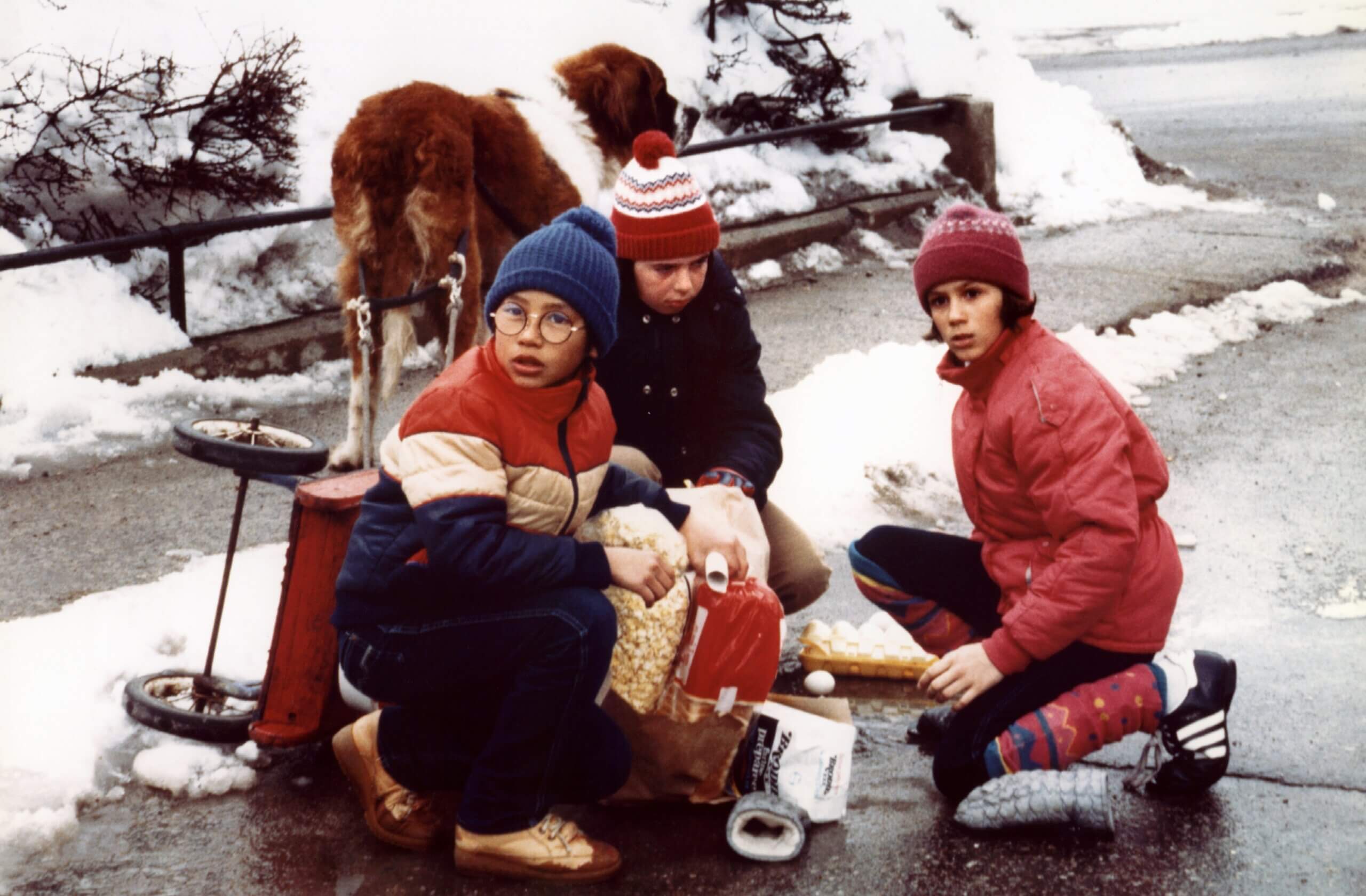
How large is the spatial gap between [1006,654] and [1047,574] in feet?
0.59

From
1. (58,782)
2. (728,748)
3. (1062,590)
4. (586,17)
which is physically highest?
(586,17)

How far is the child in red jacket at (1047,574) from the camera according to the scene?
8.73 ft

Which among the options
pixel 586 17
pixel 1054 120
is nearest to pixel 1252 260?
pixel 1054 120

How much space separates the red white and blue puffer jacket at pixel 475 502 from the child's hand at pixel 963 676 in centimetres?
73

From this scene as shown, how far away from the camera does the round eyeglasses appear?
250 cm

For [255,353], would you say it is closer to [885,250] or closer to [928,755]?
[928,755]

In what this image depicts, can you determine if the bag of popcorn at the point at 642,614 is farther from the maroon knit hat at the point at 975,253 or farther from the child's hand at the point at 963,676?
the maroon knit hat at the point at 975,253

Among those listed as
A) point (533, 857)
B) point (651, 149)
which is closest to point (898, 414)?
point (651, 149)

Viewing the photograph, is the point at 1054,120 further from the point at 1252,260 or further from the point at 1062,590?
the point at 1062,590

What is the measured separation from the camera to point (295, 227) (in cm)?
707

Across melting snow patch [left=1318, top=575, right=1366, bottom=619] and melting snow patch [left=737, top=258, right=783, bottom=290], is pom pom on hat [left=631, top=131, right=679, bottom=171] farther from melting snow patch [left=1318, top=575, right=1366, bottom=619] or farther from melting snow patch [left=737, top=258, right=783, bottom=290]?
melting snow patch [left=737, top=258, right=783, bottom=290]

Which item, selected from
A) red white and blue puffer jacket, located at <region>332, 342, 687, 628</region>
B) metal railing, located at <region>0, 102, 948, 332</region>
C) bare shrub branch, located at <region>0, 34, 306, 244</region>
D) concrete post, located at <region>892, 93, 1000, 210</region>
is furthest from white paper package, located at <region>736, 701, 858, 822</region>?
concrete post, located at <region>892, 93, 1000, 210</region>

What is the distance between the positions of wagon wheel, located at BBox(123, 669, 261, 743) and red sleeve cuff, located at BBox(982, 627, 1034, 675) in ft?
5.16

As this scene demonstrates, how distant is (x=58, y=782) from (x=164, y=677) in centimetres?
41
